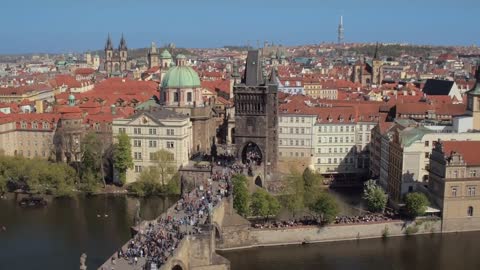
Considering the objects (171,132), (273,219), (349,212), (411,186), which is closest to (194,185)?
(171,132)

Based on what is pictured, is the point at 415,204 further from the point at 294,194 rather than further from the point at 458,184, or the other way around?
the point at 294,194

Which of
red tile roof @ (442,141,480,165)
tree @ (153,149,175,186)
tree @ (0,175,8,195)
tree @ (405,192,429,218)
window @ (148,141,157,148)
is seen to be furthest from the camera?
window @ (148,141,157,148)

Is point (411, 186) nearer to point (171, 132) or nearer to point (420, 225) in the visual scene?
point (420, 225)

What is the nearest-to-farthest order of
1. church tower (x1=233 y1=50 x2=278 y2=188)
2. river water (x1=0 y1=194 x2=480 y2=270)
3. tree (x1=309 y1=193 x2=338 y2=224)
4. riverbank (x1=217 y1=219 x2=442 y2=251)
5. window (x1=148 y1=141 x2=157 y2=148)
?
river water (x1=0 y1=194 x2=480 y2=270)
riverbank (x1=217 y1=219 x2=442 y2=251)
tree (x1=309 y1=193 x2=338 y2=224)
church tower (x1=233 y1=50 x2=278 y2=188)
window (x1=148 y1=141 x2=157 y2=148)

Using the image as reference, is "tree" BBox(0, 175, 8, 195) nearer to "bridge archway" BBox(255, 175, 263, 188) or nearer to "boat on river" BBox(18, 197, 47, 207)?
"boat on river" BBox(18, 197, 47, 207)

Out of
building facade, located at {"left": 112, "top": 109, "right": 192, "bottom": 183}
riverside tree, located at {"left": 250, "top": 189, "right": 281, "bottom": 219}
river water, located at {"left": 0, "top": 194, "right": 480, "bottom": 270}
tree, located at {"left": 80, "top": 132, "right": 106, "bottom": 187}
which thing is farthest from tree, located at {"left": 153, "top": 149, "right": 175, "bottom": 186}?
riverside tree, located at {"left": 250, "top": 189, "right": 281, "bottom": 219}

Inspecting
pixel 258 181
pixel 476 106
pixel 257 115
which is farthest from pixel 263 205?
pixel 476 106
